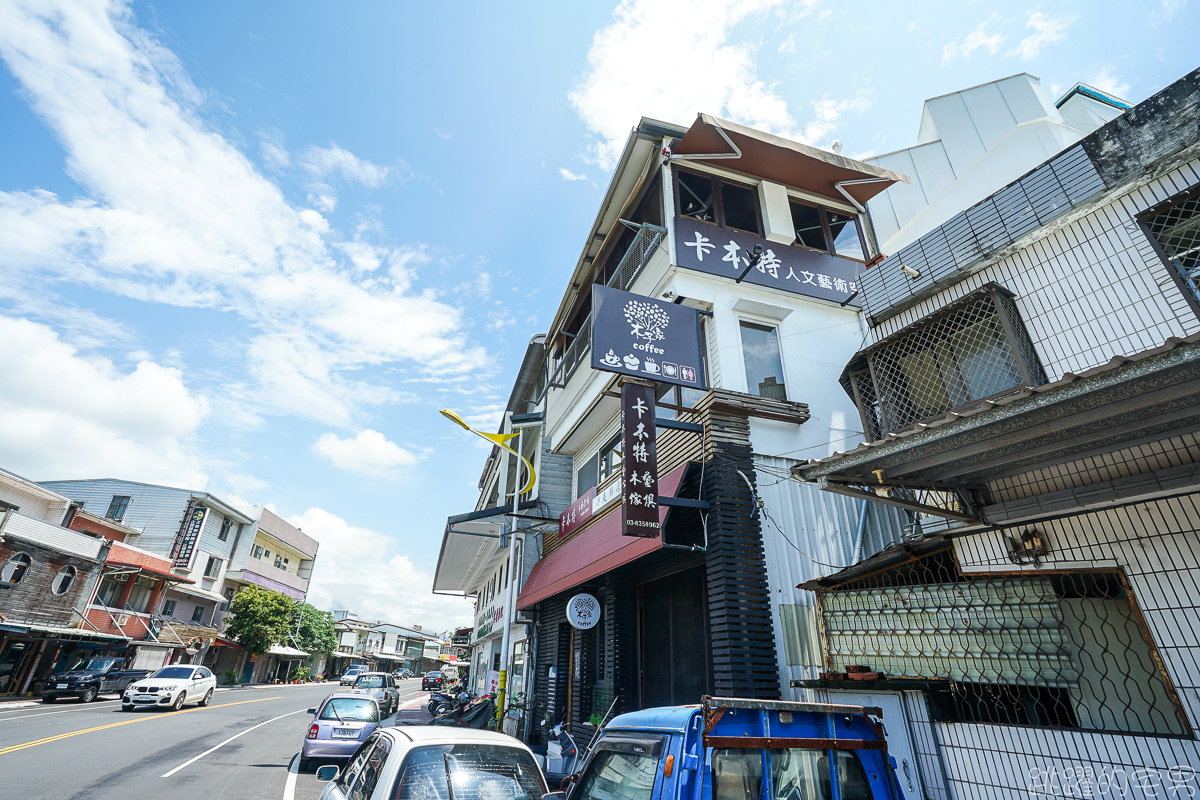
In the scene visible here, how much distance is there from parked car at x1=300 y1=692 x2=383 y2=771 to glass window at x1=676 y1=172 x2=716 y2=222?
1222 centimetres

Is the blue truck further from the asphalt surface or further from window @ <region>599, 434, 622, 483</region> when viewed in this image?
window @ <region>599, 434, 622, 483</region>

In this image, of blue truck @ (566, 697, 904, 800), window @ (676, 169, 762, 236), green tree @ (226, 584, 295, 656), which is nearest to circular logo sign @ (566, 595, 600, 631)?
blue truck @ (566, 697, 904, 800)

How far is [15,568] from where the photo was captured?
24.4 m

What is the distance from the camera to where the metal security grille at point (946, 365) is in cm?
658

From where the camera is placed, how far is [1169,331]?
17.4 feet

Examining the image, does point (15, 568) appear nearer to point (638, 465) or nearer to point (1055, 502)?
point (638, 465)

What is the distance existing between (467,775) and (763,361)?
8467mm

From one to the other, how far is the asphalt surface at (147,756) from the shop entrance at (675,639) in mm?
5978

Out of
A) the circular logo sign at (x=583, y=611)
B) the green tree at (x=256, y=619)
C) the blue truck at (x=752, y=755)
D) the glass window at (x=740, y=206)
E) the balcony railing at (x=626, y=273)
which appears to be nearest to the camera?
the blue truck at (x=752, y=755)

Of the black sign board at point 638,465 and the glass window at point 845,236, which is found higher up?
the glass window at point 845,236

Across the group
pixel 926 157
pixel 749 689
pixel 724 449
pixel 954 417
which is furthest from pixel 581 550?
pixel 926 157

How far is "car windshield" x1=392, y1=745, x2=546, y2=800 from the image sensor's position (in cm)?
389

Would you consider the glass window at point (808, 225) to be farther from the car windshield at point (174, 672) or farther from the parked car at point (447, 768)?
the car windshield at point (174, 672)

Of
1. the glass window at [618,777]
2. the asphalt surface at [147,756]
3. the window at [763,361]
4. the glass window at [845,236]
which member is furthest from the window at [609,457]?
the glass window at [618,777]
